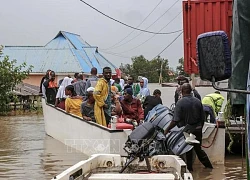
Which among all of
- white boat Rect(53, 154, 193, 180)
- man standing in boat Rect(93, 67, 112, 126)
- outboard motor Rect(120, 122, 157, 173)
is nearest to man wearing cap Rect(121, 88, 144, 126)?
man standing in boat Rect(93, 67, 112, 126)

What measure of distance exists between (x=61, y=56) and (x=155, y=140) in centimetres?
3499

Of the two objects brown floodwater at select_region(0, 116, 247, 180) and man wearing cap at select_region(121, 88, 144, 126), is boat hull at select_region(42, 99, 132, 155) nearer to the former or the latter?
brown floodwater at select_region(0, 116, 247, 180)

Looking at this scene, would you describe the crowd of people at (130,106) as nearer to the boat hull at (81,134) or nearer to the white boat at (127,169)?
the boat hull at (81,134)

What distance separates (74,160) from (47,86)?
17.6 feet

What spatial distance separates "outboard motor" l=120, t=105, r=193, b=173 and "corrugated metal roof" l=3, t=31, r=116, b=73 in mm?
30455

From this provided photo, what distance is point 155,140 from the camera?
8039 millimetres

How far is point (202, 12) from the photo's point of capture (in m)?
10.6

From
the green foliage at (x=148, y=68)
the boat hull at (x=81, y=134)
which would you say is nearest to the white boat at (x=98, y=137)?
the boat hull at (x=81, y=134)

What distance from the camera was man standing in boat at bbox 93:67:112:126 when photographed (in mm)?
10613

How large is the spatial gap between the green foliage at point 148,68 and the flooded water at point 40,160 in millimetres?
39872

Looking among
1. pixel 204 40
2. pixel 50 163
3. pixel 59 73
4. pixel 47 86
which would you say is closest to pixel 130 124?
pixel 50 163

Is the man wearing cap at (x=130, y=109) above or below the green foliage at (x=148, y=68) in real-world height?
below

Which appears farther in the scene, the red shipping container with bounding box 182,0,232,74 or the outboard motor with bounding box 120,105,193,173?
the red shipping container with bounding box 182,0,232,74

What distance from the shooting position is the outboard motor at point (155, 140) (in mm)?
6848
